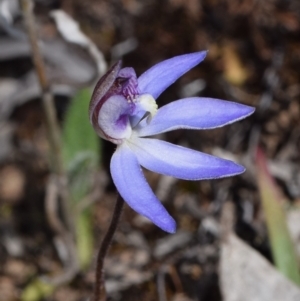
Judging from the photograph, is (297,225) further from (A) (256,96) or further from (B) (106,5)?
(B) (106,5)

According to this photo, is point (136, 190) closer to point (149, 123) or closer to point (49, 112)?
point (149, 123)

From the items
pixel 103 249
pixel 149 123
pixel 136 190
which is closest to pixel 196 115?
pixel 149 123

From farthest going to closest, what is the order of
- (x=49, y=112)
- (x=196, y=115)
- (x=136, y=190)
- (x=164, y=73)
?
(x=49, y=112)
(x=164, y=73)
(x=196, y=115)
(x=136, y=190)

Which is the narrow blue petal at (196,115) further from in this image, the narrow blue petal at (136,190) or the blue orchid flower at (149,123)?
the narrow blue petal at (136,190)

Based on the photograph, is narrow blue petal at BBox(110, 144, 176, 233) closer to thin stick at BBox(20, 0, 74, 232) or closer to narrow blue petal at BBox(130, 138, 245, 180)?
narrow blue petal at BBox(130, 138, 245, 180)

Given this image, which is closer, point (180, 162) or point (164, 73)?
point (180, 162)

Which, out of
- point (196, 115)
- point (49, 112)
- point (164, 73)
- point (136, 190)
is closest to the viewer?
point (136, 190)

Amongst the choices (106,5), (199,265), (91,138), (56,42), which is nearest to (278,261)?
(199,265)

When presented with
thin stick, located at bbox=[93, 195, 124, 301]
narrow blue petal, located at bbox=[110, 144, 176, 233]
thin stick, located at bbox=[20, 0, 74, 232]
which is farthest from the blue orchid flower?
thin stick, located at bbox=[20, 0, 74, 232]
